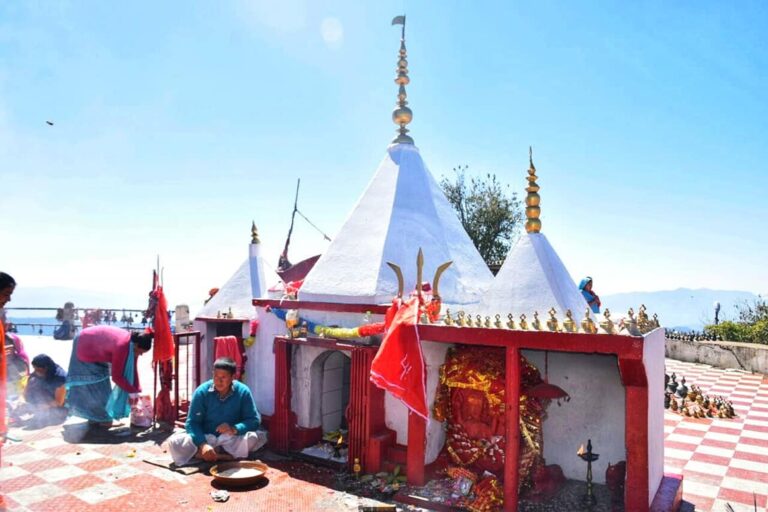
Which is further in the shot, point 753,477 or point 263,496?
point 753,477

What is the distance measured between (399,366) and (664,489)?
3520 mm

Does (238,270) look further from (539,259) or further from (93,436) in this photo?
(539,259)

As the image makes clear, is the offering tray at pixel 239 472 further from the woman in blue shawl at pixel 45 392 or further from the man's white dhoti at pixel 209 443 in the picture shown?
the woman in blue shawl at pixel 45 392

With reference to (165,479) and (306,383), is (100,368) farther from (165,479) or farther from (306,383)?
(306,383)

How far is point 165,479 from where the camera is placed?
7.00 meters

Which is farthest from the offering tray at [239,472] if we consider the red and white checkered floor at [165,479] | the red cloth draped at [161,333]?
the red cloth draped at [161,333]

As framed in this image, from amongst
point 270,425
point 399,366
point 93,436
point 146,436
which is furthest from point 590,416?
point 93,436

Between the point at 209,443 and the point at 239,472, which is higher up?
the point at 209,443

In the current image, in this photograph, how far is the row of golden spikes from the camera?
5.40 metres

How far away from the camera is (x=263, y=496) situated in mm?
6551

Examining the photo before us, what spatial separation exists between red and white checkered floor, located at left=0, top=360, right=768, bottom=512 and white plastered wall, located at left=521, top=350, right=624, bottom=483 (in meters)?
1.36

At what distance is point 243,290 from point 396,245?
398cm

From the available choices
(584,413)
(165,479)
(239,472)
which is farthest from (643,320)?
(165,479)

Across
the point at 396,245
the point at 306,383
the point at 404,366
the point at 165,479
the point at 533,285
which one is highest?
the point at 396,245
